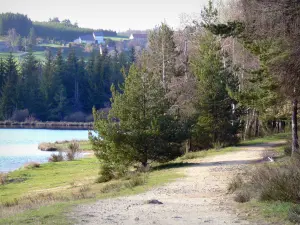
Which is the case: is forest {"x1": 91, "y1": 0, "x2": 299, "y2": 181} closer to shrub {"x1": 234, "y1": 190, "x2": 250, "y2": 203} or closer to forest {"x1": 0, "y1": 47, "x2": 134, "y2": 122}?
shrub {"x1": 234, "y1": 190, "x2": 250, "y2": 203}

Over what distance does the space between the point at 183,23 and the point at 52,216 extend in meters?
38.2

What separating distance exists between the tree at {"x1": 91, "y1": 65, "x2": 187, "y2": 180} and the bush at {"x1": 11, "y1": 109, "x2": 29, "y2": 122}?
8924 cm

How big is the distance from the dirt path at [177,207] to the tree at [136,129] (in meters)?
5.38

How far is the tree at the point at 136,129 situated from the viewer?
2660 centimetres

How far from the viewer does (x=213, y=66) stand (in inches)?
1447

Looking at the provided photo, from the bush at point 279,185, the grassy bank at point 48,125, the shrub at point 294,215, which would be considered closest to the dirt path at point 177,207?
the bush at point 279,185

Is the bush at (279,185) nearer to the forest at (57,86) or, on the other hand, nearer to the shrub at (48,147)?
the shrub at (48,147)

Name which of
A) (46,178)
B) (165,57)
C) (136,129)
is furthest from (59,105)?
(136,129)

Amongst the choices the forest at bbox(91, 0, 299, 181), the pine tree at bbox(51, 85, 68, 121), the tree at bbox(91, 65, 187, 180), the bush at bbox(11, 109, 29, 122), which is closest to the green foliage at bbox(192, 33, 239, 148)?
the forest at bbox(91, 0, 299, 181)

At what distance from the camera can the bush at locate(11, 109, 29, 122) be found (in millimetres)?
113562

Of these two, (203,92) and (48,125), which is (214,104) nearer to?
(203,92)

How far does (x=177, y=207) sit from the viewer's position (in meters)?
14.1

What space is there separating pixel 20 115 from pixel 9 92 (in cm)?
510

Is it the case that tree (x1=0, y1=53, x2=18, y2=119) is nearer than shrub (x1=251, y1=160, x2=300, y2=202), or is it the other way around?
shrub (x1=251, y1=160, x2=300, y2=202)
